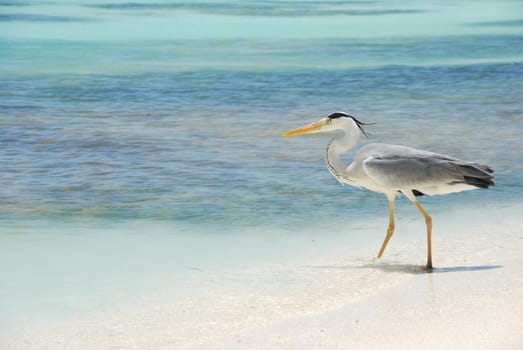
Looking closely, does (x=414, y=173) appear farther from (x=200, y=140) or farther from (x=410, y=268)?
(x=200, y=140)

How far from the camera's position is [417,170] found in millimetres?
6223

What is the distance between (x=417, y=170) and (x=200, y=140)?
5261 millimetres

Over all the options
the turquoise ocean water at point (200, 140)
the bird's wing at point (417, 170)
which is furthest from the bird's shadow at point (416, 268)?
the turquoise ocean water at point (200, 140)

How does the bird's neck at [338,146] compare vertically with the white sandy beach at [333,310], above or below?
above

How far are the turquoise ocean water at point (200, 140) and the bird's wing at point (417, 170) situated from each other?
0.80 metres

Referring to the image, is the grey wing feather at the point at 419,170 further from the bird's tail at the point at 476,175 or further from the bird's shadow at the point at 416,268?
the bird's shadow at the point at 416,268

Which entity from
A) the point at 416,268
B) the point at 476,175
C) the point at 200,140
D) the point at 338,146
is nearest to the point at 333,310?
the point at 416,268

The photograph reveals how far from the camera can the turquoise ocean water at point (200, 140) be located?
664 centimetres

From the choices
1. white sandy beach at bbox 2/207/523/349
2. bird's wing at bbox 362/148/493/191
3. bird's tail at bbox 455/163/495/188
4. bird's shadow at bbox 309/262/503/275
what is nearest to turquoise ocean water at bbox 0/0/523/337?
white sandy beach at bbox 2/207/523/349

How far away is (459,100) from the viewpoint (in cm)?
1423

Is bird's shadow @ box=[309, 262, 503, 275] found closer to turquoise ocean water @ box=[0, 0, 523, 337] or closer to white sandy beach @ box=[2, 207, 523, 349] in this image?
white sandy beach @ box=[2, 207, 523, 349]

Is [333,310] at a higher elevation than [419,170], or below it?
below

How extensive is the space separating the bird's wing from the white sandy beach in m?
0.50

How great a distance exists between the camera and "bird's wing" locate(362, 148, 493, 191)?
614 centimetres
